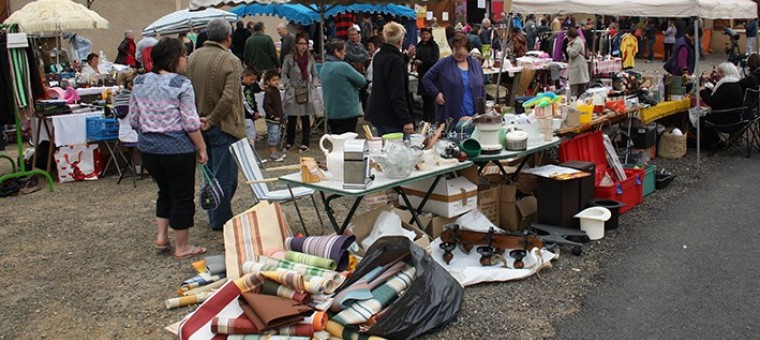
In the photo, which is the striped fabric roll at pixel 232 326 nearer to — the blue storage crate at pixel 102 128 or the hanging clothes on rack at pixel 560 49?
the blue storage crate at pixel 102 128

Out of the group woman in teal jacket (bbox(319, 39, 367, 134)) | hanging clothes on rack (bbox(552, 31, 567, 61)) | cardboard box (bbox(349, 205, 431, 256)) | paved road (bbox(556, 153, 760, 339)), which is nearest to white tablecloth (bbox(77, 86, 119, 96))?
woman in teal jacket (bbox(319, 39, 367, 134))

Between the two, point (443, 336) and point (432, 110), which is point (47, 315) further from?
point (432, 110)

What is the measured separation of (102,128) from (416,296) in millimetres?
5198

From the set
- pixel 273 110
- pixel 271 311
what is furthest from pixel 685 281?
pixel 273 110

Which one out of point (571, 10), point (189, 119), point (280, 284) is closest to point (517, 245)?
point (280, 284)

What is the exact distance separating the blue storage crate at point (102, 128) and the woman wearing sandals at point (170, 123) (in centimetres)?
317

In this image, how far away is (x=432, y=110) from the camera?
9961 mm

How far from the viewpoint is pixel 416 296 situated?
12.4ft

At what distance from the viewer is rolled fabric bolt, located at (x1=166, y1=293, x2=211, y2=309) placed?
4.25 m

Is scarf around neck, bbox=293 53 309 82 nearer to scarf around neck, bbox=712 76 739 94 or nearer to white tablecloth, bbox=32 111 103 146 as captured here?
white tablecloth, bbox=32 111 103 146

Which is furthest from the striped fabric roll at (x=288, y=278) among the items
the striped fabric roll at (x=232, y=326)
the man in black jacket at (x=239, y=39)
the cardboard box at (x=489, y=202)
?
the man in black jacket at (x=239, y=39)

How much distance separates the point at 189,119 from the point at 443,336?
223 centimetres

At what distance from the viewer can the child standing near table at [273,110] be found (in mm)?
8625

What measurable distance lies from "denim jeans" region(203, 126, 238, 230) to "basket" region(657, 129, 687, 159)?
211 inches
